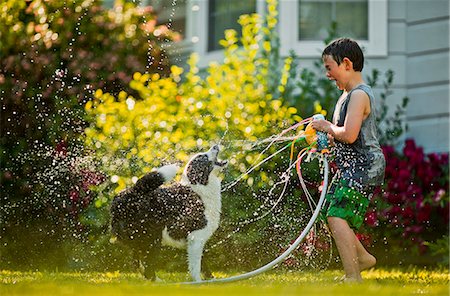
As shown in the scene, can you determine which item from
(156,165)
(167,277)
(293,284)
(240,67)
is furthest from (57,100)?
(293,284)

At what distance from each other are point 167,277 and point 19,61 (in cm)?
235

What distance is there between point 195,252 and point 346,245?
2.45 feet

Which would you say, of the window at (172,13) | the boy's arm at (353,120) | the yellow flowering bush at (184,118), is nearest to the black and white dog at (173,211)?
the boy's arm at (353,120)

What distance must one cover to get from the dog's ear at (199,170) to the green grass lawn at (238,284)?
0.53 metres

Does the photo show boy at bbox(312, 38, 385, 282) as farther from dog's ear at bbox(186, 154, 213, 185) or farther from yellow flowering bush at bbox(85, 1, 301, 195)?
yellow flowering bush at bbox(85, 1, 301, 195)

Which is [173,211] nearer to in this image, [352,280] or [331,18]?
[352,280]

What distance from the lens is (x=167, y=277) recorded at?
4934 mm

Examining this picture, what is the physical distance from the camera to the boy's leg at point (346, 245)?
4.36m

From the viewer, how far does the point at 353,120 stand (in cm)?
436

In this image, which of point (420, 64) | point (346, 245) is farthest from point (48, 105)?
point (420, 64)

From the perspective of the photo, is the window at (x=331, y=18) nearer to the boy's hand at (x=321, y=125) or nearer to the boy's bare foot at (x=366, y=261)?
the boy's hand at (x=321, y=125)

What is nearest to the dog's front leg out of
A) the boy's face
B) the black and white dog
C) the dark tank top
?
the black and white dog

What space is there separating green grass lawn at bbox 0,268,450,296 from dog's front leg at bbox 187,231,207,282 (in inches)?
6.1

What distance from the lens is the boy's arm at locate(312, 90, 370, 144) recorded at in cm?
436
